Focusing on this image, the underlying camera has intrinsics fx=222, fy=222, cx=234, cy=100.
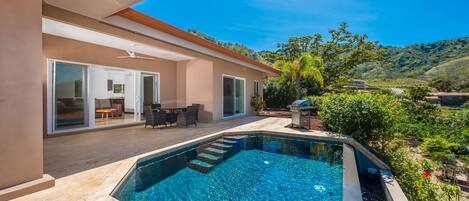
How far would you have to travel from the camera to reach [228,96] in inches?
488

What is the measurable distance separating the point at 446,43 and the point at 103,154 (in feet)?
190

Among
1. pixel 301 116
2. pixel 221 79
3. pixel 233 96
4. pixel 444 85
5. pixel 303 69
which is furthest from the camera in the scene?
pixel 444 85

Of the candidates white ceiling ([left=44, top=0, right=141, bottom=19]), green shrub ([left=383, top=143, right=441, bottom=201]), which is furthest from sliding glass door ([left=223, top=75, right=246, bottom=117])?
green shrub ([left=383, top=143, right=441, bottom=201])

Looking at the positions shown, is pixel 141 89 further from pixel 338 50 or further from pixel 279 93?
pixel 338 50

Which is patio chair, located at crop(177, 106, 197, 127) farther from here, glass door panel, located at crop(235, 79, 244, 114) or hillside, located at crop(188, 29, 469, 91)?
hillside, located at crop(188, 29, 469, 91)

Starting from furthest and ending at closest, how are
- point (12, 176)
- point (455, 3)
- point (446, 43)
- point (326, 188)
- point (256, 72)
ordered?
1. point (446, 43)
2. point (455, 3)
3. point (256, 72)
4. point (326, 188)
5. point (12, 176)

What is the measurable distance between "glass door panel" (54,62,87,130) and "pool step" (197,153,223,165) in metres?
5.15

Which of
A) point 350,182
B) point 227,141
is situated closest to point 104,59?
point 227,141

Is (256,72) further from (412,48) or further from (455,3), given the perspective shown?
(412,48)

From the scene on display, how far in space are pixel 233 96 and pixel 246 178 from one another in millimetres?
8248

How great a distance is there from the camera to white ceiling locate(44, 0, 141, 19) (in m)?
4.11

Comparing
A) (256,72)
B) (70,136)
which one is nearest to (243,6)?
(256,72)

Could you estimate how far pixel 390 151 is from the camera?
21.3 ft

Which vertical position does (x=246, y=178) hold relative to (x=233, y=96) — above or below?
below
